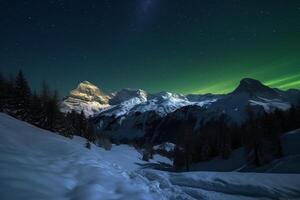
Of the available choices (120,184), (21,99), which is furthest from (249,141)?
(21,99)

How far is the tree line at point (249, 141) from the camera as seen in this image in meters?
51.6

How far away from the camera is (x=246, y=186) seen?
39.4ft

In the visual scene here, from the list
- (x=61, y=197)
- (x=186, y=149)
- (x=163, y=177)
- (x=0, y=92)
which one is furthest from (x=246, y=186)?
(x=0, y=92)

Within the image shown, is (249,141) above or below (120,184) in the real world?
above

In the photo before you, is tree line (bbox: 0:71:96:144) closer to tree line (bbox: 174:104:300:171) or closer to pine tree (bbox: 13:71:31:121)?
pine tree (bbox: 13:71:31:121)

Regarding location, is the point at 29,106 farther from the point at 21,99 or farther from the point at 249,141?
the point at 249,141

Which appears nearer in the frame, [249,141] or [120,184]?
[120,184]

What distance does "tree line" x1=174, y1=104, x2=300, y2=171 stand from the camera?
5159 centimetres

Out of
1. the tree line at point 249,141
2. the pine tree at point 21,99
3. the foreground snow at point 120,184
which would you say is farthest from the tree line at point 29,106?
the foreground snow at point 120,184

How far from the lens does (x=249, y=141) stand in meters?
51.7

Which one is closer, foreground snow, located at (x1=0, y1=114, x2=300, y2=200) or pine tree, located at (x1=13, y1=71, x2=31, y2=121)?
foreground snow, located at (x1=0, y1=114, x2=300, y2=200)

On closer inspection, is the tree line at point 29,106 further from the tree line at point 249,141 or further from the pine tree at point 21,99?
the tree line at point 249,141

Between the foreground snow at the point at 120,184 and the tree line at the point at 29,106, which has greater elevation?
→ the tree line at the point at 29,106

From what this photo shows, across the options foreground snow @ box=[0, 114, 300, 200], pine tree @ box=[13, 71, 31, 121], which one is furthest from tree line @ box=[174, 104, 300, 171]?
foreground snow @ box=[0, 114, 300, 200]
